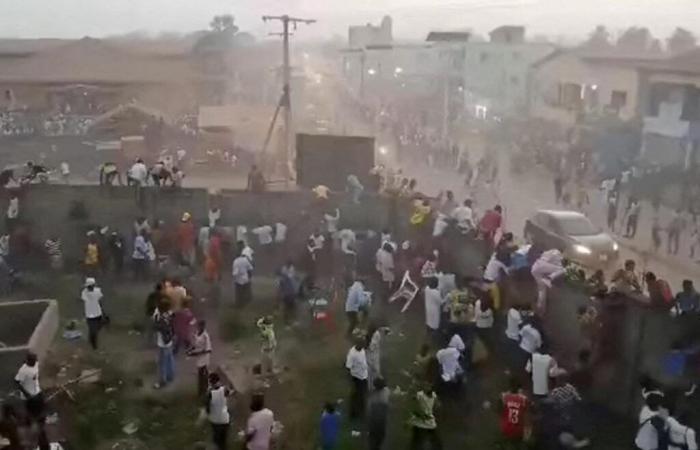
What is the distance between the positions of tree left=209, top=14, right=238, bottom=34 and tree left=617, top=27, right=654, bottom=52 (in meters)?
10.3

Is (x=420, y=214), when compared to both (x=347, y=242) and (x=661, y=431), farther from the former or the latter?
(x=661, y=431)

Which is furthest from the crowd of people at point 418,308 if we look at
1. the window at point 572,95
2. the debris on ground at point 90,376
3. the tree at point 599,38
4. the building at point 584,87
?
the tree at point 599,38

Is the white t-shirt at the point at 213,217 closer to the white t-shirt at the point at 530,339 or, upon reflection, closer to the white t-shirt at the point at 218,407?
the white t-shirt at the point at 218,407

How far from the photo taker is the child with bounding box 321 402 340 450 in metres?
6.78

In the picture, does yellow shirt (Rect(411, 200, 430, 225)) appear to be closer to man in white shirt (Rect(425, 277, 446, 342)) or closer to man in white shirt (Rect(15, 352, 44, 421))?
man in white shirt (Rect(425, 277, 446, 342))

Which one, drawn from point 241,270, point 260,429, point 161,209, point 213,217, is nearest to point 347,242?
point 241,270

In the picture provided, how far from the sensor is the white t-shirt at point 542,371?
289 inches

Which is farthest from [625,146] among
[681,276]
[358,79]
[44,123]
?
[44,123]

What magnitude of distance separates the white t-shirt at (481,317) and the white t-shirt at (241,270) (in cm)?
335

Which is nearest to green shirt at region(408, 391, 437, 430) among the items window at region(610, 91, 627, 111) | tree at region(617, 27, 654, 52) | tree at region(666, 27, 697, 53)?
tree at region(666, 27, 697, 53)

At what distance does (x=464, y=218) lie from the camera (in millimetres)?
11625

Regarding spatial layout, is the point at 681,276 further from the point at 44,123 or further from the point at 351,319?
the point at 44,123

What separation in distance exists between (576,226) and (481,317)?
14.3ft

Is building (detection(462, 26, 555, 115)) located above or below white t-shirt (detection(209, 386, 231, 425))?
above
